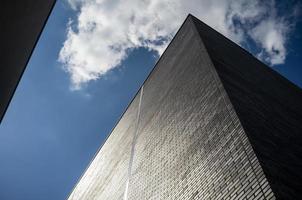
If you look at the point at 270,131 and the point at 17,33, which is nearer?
the point at 17,33

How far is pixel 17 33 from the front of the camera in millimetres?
2910

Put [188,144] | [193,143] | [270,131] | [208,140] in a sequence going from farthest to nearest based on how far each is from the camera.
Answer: [188,144] < [193,143] < [208,140] < [270,131]

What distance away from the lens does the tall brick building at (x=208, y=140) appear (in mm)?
3047

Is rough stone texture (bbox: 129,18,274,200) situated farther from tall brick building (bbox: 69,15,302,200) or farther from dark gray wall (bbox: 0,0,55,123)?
dark gray wall (bbox: 0,0,55,123)

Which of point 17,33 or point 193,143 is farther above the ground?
point 17,33

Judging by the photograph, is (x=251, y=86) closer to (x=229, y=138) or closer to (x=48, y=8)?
(x=229, y=138)

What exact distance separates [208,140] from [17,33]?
110 inches

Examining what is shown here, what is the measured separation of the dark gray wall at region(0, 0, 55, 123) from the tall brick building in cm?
264

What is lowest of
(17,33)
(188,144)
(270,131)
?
(188,144)

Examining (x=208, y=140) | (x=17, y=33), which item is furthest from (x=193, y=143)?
(x=17, y=33)

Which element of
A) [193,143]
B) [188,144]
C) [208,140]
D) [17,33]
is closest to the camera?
[17,33]

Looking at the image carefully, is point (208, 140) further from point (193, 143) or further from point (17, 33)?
point (17, 33)

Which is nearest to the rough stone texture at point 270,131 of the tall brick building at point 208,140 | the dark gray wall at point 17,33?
the tall brick building at point 208,140

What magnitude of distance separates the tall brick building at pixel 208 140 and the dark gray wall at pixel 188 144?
0.01 meters
